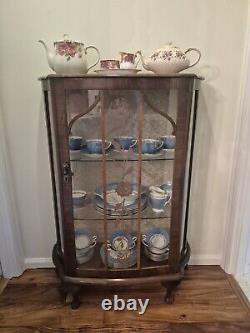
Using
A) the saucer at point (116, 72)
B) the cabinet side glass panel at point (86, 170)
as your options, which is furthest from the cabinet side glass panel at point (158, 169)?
the cabinet side glass panel at point (86, 170)

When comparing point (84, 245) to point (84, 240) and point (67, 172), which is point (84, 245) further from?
point (67, 172)

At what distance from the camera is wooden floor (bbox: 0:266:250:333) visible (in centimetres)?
124

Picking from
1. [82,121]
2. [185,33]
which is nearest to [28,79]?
[82,121]

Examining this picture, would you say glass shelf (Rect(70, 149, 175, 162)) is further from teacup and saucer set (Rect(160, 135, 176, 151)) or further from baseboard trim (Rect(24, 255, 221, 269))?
baseboard trim (Rect(24, 255, 221, 269))

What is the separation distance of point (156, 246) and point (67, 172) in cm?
59

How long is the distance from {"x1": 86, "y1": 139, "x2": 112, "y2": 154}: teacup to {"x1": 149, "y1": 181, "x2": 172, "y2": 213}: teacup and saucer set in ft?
1.02

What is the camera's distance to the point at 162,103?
3.44 ft

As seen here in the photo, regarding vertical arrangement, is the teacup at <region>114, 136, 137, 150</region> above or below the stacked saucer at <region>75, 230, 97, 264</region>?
above

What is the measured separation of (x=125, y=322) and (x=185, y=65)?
48.4 inches

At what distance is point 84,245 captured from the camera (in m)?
1.29

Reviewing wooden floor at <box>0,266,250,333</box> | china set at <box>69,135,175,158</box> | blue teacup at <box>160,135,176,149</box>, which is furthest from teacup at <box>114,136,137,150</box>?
wooden floor at <box>0,266,250,333</box>

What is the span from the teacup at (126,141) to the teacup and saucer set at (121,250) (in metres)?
0.43

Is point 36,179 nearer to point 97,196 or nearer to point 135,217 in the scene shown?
point 97,196

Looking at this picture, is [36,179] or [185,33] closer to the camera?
[185,33]
